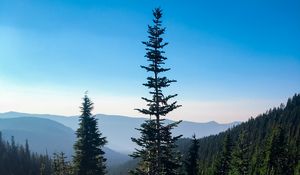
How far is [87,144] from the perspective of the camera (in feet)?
117

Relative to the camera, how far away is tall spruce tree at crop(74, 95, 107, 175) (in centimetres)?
3553

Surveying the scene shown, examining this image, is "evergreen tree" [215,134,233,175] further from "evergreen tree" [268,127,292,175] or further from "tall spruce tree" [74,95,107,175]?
"tall spruce tree" [74,95,107,175]

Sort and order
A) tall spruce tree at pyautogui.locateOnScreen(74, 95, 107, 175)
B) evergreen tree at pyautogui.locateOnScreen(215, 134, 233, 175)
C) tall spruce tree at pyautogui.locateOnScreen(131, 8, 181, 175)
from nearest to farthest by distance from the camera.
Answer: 1. tall spruce tree at pyautogui.locateOnScreen(131, 8, 181, 175)
2. tall spruce tree at pyautogui.locateOnScreen(74, 95, 107, 175)
3. evergreen tree at pyautogui.locateOnScreen(215, 134, 233, 175)

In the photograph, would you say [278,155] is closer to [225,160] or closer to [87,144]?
[225,160]

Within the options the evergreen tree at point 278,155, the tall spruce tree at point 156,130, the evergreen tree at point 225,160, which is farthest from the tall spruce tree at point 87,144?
the evergreen tree at point 278,155

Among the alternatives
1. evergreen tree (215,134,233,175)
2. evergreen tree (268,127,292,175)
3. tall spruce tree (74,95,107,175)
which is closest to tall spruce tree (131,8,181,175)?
tall spruce tree (74,95,107,175)

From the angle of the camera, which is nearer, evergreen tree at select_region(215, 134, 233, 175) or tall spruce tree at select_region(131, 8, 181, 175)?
tall spruce tree at select_region(131, 8, 181, 175)

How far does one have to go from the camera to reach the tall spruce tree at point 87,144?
35531 mm

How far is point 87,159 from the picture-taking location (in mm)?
35688

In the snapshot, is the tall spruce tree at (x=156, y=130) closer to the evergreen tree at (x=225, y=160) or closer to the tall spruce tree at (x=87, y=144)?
the tall spruce tree at (x=87, y=144)

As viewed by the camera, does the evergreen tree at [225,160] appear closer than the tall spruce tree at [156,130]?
No

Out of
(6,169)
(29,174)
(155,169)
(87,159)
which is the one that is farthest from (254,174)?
(6,169)

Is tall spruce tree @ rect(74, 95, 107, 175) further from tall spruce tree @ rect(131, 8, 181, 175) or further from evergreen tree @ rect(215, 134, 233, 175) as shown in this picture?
evergreen tree @ rect(215, 134, 233, 175)

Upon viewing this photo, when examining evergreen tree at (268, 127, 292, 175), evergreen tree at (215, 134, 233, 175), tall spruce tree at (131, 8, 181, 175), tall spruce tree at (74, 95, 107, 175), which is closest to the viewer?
tall spruce tree at (131, 8, 181, 175)
